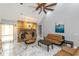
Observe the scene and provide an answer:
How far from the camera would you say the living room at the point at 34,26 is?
2.24 meters

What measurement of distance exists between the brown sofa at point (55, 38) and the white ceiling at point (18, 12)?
0.48 meters

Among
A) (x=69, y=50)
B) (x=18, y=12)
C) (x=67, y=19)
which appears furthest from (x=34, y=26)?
(x=69, y=50)

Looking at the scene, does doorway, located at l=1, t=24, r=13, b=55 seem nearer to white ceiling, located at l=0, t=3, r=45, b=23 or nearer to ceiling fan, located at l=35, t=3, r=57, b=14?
white ceiling, located at l=0, t=3, r=45, b=23

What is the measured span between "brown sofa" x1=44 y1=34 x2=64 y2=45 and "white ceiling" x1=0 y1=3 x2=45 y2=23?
1.57 feet

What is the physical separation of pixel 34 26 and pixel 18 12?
0.52 meters

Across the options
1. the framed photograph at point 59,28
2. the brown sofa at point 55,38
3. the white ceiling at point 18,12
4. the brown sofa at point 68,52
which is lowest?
the brown sofa at point 68,52

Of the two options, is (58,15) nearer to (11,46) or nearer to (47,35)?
(47,35)

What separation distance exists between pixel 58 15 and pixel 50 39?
624mm

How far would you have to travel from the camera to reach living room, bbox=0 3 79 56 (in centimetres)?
224

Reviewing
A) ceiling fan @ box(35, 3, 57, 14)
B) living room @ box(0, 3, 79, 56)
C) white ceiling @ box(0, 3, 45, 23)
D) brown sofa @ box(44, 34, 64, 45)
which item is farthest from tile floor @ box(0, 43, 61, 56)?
ceiling fan @ box(35, 3, 57, 14)

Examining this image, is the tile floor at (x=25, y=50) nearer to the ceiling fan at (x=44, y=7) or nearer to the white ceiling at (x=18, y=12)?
the white ceiling at (x=18, y=12)

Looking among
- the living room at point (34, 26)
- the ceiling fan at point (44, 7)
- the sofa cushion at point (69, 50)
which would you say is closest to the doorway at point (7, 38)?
the living room at point (34, 26)

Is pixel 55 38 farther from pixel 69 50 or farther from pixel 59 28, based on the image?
pixel 69 50

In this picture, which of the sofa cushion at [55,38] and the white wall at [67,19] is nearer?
the white wall at [67,19]
